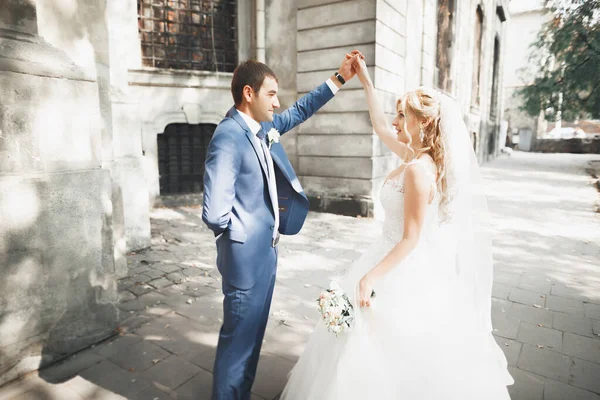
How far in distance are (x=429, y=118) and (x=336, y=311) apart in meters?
1.21

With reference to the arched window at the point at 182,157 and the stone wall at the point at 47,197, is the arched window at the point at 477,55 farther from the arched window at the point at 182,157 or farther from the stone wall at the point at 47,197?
the stone wall at the point at 47,197

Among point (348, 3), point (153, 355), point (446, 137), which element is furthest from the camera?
point (348, 3)

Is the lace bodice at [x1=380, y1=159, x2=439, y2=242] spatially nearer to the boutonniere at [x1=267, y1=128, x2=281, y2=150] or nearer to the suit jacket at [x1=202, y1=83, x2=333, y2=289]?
the suit jacket at [x1=202, y1=83, x2=333, y2=289]

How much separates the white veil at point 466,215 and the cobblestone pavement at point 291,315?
3.04 feet

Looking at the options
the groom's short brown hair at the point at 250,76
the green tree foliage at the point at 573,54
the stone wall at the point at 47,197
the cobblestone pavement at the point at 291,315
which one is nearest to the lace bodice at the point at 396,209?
the groom's short brown hair at the point at 250,76

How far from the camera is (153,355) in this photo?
3.33 metres

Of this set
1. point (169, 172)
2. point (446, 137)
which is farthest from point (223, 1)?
point (446, 137)

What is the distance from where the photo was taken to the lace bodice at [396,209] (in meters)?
2.38

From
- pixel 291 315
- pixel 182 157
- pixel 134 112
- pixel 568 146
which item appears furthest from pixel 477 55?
pixel 291 315

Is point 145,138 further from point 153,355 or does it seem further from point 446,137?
point 446,137

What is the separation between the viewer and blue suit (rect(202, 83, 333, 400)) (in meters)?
2.16

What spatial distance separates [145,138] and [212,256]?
4.50 metres

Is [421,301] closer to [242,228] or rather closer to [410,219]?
[410,219]

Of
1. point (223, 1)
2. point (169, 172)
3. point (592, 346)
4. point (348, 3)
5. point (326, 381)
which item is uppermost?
point (223, 1)
